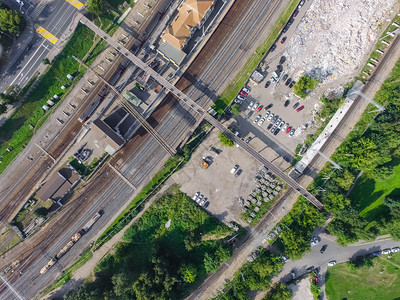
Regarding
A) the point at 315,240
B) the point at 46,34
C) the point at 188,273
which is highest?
the point at 46,34

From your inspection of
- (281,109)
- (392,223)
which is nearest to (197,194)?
(281,109)

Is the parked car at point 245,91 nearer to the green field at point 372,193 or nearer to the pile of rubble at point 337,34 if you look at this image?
the pile of rubble at point 337,34

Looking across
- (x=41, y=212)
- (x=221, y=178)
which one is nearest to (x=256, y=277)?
(x=221, y=178)

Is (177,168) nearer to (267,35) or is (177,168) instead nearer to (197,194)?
(197,194)

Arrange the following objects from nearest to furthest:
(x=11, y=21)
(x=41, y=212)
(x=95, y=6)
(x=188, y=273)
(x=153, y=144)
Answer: (x=11, y=21)
(x=95, y=6)
(x=188, y=273)
(x=41, y=212)
(x=153, y=144)

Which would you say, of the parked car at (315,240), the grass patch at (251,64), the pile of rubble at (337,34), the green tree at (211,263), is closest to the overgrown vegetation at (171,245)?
the green tree at (211,263)

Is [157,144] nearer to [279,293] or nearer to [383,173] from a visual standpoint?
[279,293]

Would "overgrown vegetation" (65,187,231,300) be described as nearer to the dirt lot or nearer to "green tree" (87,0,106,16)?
the dirt lot
